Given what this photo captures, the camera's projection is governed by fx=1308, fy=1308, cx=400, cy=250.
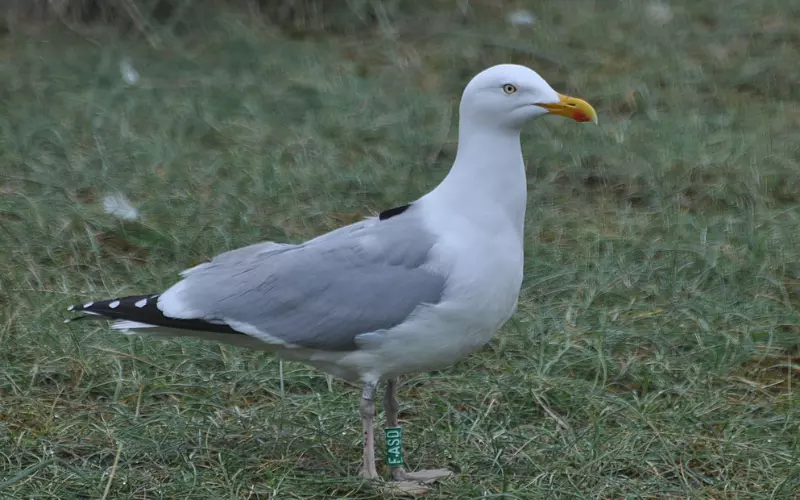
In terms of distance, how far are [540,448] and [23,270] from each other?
2.24 m

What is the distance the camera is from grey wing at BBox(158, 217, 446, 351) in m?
3.45

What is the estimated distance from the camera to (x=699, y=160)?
241 inches

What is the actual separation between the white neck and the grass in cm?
72

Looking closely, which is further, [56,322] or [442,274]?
[56,322]

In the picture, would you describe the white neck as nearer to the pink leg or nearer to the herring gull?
the herring gull

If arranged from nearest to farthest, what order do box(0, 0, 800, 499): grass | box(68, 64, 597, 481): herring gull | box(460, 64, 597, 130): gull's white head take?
box(68, 64, 597, 481): herring gull
box(460, 64, 597, 130): gull's white head
box(0, 0, 800, 499): grass

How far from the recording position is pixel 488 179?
3508 millimetres

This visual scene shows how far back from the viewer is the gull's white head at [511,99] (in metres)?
3.52

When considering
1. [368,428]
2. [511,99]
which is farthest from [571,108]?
[368,428]

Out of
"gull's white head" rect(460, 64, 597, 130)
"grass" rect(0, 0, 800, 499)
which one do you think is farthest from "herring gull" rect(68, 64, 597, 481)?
"grass" rect(0, 0, 800, 499)

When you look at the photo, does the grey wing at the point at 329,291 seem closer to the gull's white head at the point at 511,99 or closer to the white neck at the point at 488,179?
the white neck at the point at 488,179

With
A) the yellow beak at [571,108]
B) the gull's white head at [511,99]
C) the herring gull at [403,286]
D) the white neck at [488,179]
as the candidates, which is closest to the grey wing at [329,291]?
the herring gull at [403,286]

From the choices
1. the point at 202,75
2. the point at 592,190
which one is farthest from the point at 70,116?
the point at 592,190

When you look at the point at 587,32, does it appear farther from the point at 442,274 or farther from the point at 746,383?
the point at 442,274
